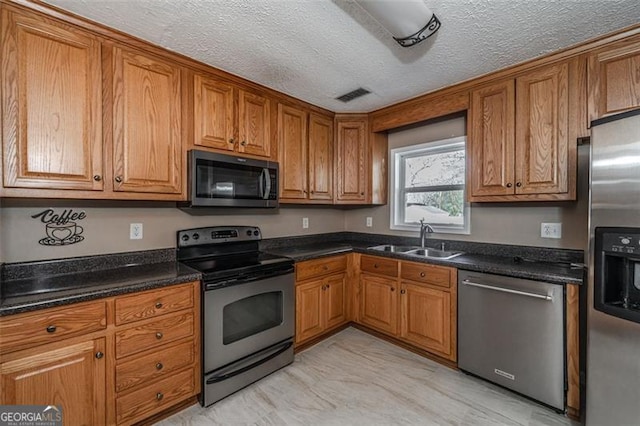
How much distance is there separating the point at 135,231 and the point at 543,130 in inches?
123

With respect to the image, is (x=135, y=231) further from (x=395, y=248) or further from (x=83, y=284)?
(x=395, y=248)

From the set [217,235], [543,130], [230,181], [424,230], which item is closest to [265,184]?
[230,181]

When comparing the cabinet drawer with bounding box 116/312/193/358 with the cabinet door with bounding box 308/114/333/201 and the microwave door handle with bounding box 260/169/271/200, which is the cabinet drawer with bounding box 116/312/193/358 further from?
the cabinet door with bounding box 308/114/333/201

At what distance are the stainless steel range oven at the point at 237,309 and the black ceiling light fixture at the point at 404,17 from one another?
176 centimetres

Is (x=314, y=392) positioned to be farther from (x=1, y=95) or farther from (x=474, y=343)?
(x=1, y=95)

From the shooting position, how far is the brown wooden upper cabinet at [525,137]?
1959mm

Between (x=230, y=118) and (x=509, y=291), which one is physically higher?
(x=230, y=118)

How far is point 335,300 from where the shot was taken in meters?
2.86

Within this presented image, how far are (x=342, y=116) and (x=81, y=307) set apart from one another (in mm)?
2811

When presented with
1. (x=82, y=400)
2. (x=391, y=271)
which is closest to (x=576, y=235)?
(x=391, y=271)

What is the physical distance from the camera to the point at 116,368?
156 centimetres

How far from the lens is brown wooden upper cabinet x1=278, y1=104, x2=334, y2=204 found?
2718 millimetres
